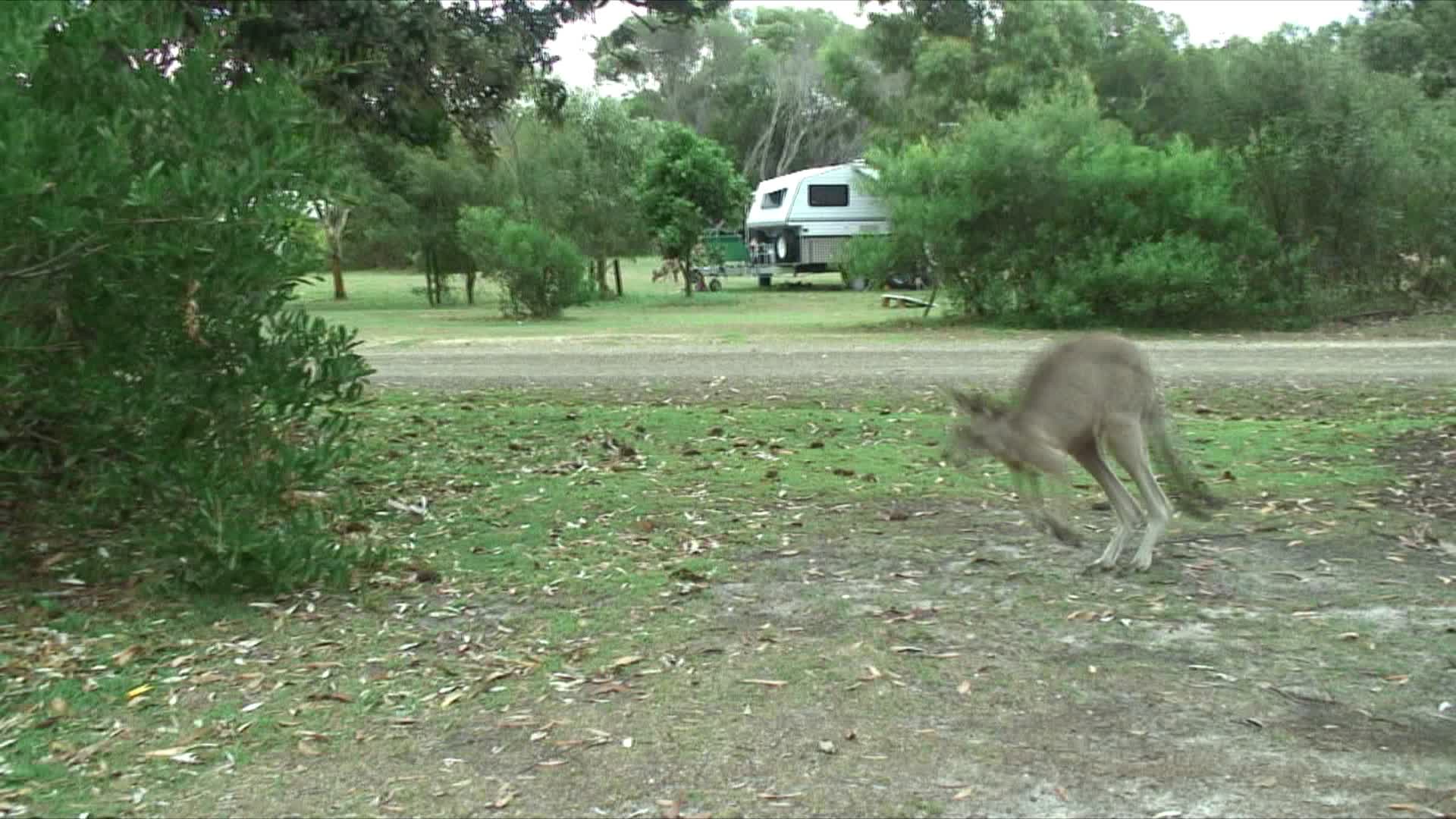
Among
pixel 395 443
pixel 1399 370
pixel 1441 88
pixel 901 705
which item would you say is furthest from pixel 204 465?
pixel 1441 88

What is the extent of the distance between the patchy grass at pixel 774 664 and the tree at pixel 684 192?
2588cm

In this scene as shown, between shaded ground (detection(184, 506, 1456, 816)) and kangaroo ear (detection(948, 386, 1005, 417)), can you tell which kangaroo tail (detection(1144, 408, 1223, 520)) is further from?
kangaroo ear (detection(948, 386, 1005, 417))

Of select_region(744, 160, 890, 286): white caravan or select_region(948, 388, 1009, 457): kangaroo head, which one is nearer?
select_region(948, 388, 1009, 457): kangaroo head

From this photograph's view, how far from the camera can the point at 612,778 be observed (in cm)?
453

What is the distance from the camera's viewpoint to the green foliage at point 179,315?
19.4 feet

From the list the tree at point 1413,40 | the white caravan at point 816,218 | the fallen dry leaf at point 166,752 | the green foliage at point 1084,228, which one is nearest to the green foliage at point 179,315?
the fallen dry leaf at point 166,752

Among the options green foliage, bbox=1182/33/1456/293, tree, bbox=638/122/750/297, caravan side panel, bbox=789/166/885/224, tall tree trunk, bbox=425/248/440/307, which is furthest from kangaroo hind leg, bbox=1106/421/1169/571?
caravan side panel, bbox=789/166/885/224

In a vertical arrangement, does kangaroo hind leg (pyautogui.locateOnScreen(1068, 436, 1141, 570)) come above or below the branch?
below

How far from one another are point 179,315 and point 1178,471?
4.99m

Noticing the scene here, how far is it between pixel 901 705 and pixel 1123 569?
223 cm

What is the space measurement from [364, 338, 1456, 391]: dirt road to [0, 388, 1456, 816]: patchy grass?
5.10 meters

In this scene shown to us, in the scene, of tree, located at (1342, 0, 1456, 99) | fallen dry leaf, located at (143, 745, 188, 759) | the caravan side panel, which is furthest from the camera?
the caravan side panel

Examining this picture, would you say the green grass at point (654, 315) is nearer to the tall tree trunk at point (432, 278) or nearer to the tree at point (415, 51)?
the tall tree trunk at point (432, 278)

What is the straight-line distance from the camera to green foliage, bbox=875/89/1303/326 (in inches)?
787
